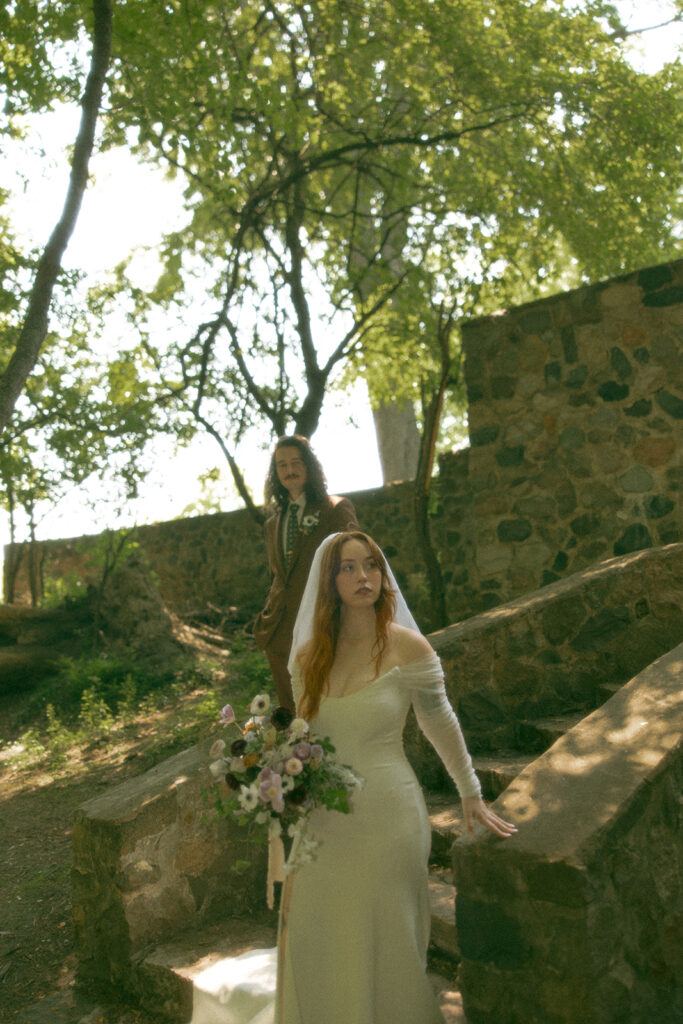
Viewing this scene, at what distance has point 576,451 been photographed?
6465 millimetres

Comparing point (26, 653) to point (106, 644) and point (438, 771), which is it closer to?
point (106, 644)

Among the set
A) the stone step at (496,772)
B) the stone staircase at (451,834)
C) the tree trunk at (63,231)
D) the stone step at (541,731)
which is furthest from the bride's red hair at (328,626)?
the tree trunk at (63,231)

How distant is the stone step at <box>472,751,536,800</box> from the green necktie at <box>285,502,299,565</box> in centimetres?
132

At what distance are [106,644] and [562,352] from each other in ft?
21.5

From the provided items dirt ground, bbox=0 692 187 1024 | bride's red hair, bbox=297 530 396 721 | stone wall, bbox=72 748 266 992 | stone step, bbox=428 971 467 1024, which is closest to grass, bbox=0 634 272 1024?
dirt ground, bbox=0 692 187 1024

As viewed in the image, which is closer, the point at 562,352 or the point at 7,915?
the point at 7,915

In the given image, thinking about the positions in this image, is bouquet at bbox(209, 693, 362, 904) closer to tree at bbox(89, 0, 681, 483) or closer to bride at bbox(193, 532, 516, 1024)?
bride at bbox(193, 532, 516, 1024)

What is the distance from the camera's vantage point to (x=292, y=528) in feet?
13.5

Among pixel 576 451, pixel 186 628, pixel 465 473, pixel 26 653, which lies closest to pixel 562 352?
pixel 576 451

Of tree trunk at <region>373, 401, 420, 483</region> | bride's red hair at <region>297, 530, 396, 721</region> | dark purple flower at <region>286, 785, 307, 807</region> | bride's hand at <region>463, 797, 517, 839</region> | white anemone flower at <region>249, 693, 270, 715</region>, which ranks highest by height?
tree trunk at <region>373, 401, 420, 483</region>

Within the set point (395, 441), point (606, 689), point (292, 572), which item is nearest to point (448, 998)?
point (292, 572)

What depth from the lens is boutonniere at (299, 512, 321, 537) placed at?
4.01m

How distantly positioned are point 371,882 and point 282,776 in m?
0.41

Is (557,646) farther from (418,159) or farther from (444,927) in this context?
(418,159)
